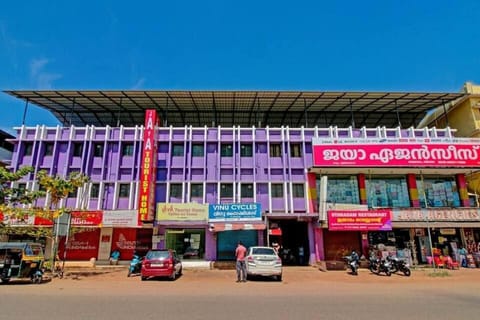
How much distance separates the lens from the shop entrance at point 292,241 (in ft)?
76.9

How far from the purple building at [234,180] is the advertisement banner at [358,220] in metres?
0.48

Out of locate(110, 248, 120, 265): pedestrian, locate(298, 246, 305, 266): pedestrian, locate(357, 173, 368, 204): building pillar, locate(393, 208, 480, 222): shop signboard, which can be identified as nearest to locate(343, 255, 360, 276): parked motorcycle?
locate(393, 208, 480, 222): shop signboard

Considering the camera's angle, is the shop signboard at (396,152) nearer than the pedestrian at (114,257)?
No

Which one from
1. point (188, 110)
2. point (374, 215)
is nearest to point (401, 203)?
point (374, 215)

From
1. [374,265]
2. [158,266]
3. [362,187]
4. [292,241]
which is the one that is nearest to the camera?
[158,266]

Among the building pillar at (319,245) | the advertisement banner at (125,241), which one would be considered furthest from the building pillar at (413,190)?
the advertisement banner at (125,241)

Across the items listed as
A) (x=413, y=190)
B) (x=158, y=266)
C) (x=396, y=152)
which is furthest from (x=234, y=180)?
(x=413, y=190)

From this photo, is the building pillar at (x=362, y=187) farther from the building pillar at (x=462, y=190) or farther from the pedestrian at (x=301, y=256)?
the building pillar at (x=462, y=190)

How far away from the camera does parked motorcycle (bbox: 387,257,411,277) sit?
1716 centimetres

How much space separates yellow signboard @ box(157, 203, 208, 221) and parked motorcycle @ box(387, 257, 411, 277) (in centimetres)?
1244

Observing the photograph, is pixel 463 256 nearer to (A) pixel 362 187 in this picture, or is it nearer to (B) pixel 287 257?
(A) pixel 362 187

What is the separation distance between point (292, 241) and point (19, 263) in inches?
724

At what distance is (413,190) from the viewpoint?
2356 cm

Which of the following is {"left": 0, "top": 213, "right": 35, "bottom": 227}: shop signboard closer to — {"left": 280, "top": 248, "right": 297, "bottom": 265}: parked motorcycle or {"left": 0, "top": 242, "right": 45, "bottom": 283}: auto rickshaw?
{"left": 0, "top": 242, "right": 45, "bottom": 283}: auto rickshaw
